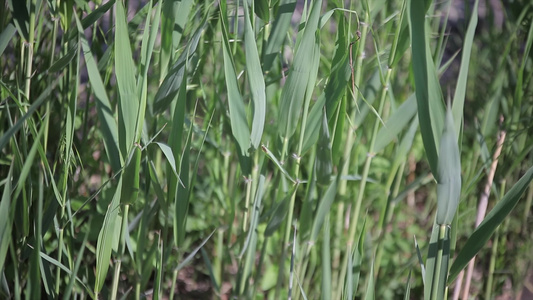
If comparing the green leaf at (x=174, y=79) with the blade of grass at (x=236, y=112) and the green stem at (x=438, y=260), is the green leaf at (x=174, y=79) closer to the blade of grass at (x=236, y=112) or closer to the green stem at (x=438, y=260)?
the blade of grass at (x=236, y=112)

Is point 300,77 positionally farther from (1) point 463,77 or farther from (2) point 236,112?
(1) point 463,77

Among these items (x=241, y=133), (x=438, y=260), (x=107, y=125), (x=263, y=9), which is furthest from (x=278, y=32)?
(x=438, y=260)

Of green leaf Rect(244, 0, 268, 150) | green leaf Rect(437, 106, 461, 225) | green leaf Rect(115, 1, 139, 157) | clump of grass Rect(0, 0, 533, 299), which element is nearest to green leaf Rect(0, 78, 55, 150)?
clump of grass Rect(0, 0, 533, 299)

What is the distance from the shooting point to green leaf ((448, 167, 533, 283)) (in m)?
0.63

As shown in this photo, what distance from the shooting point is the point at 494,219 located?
0.65 m

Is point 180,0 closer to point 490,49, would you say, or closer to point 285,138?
point 285,138

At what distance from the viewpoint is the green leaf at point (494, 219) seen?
63cm

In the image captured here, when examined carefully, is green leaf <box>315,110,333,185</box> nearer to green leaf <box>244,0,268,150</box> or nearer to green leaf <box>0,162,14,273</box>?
green leaf <box>244,0,268,150</box>

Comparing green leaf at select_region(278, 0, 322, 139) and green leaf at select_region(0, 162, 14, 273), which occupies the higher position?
green leaf at select_region(278, 0, 322, 139)

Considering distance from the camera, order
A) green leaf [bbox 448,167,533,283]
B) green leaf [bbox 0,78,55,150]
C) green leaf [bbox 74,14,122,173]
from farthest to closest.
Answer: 1. green leaf [bbox 74,14,122,173]
2. green leaf [bbox 448,167,533,283]
3. green leaf [bbox 0,78,55,150]

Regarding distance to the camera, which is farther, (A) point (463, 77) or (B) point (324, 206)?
(B) point (324, 206)

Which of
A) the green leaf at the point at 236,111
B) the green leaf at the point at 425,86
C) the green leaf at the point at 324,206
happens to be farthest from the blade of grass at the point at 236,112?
the green leaf at the point at 425,86

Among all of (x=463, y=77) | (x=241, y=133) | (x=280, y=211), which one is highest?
(x=463, y=77)

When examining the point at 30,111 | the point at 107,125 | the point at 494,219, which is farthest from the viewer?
the point at 107,125
